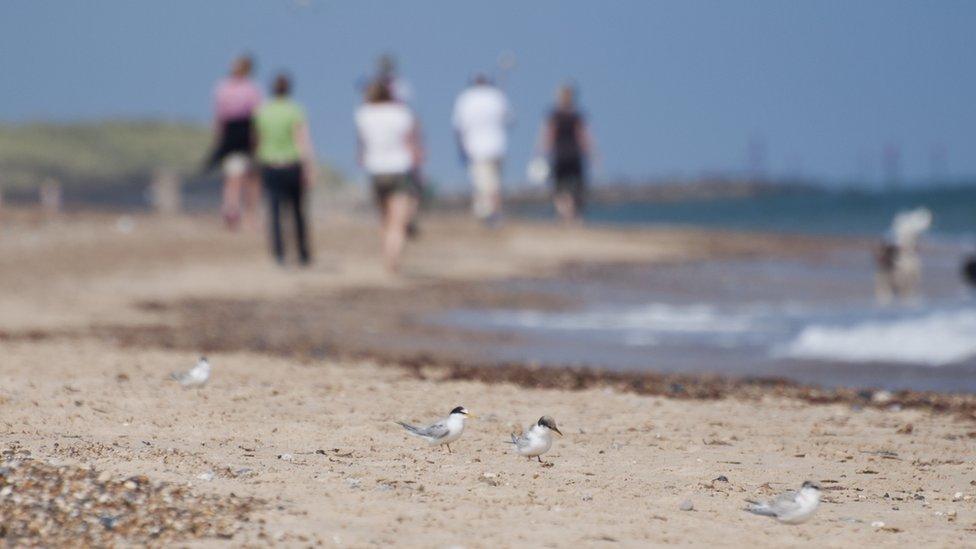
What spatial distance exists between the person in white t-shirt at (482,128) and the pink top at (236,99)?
3.24 metres

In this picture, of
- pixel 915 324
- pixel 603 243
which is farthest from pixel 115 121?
pixel 915 324

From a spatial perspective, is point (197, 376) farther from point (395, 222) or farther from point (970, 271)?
point (970, 271)

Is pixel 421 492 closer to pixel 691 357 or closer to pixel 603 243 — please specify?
pixel 691 357

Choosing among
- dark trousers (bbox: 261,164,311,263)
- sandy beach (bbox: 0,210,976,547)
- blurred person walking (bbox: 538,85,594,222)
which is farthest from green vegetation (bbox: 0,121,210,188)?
sandy beach (bbox: 0,210,976,547)

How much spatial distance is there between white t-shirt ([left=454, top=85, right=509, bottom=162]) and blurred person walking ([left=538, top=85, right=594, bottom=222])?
3.39ft

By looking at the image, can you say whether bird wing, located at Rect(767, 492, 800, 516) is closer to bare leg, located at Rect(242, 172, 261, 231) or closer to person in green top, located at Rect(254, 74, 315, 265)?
person in green top, located at Rect(254, 74, 315, 265)

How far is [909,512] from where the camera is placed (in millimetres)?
6133

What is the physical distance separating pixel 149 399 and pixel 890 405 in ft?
13.3

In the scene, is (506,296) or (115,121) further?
(115,121)

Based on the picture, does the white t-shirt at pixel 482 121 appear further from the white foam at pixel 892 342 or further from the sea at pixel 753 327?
the white foam at pixel 892 342

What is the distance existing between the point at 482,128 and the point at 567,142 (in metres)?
1.62

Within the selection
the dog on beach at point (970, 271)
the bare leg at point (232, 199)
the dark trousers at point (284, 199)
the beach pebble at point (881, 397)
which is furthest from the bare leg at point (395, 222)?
the beach pebble at point (881, 397)

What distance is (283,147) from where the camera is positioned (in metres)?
17.3

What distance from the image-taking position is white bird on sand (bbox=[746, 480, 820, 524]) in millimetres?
5723
